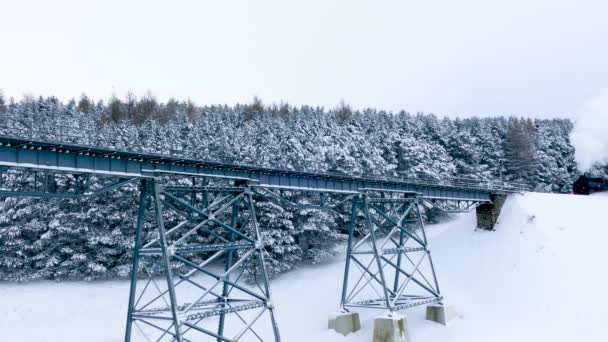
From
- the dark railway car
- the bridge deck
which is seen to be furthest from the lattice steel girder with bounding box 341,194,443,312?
the dark railway car

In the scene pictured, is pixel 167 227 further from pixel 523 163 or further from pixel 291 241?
pixel 523 163

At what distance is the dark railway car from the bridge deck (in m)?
25.5

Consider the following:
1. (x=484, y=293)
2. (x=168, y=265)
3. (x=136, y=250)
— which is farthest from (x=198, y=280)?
(x=168, y=265)

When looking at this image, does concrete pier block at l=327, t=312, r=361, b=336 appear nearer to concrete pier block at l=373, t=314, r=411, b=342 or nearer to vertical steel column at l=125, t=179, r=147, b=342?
concrete pier block at l=373, t=314, r=411, b=342

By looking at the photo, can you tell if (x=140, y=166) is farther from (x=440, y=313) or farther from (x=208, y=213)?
(x=440, y=313)

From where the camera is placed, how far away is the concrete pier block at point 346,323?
28.2 metres

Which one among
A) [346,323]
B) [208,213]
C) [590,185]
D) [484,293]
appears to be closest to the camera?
[208,213]

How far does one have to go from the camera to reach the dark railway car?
147 feet

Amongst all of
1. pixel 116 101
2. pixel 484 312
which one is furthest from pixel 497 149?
pixel 116 101

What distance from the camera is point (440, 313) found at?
95.0ft

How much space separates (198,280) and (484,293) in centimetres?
1976

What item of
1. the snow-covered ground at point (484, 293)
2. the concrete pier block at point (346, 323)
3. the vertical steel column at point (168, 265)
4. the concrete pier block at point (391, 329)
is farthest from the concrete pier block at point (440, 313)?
the vertical steel column at point (168, 265)

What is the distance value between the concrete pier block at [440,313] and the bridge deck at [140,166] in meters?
7.38

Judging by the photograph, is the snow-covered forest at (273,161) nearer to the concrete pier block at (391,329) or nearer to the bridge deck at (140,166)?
the bridge deck at (140,166)
